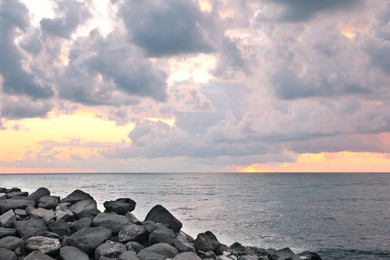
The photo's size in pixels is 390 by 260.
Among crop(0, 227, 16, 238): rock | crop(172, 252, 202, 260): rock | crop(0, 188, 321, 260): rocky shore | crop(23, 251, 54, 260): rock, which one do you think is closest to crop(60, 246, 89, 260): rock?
crop(0, 188, 321, 260): rocky shore

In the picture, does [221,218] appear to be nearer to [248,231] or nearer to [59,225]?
[248,231]

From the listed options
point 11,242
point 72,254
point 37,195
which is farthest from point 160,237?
point 37,195

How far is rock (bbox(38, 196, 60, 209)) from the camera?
1912 cm

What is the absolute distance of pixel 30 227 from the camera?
1609 centimetres

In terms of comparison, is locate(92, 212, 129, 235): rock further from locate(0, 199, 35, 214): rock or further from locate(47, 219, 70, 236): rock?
locate(0, 199, 35, 214): rock

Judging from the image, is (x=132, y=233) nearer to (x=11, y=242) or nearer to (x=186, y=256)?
→ (x=186, y=256)

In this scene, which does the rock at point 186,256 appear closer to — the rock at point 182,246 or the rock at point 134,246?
the rock at point 182,246

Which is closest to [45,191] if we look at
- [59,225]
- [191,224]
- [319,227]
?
[59,225]

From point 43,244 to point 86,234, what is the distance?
1.55m

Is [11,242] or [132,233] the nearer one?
[11,242]

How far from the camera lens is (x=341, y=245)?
3819cm

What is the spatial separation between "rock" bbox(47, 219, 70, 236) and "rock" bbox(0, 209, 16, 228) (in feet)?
5.01

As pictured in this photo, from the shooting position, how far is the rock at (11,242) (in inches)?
585

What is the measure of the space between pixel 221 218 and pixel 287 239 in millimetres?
18596
